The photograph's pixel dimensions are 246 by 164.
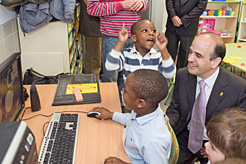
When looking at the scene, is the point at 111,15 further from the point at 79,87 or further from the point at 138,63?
the point at 79,87

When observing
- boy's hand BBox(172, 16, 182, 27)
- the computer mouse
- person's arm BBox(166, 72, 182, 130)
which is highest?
boy's hand BBox(172, 16, 182, 27)

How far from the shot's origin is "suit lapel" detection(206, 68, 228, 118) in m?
1.70

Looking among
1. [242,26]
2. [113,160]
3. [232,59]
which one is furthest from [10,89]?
[242,26]

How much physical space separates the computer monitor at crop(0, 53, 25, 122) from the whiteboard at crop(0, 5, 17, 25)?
1.10 meters

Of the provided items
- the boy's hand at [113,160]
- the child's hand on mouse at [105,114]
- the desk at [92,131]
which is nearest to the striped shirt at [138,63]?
the desk at [92,131]

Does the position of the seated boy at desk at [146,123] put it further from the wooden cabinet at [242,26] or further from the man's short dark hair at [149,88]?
the wooden cabinet at [242,26]

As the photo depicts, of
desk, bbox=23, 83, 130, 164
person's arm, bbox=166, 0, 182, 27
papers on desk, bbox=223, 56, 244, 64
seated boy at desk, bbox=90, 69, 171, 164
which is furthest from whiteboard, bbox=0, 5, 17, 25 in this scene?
papers on desk, bbox=223, 56, 244, 64

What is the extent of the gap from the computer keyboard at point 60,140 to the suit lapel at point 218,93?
2.85ft

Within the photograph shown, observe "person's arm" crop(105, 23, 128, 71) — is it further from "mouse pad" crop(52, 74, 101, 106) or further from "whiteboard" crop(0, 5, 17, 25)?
"whiteboard" crop(0, 5, 17, 25)

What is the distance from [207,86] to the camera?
5.83 feet

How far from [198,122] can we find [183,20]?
2083 mm

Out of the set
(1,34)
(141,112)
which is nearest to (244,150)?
(141,112)

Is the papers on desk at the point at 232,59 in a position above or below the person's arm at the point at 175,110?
above

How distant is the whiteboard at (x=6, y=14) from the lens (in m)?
2.32
